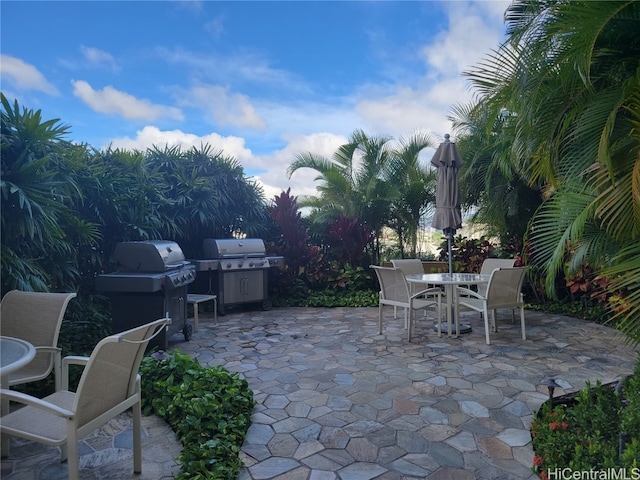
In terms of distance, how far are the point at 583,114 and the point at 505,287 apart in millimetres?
2357

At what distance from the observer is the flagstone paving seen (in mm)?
2082

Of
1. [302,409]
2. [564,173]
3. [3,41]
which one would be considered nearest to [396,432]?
[302,409]

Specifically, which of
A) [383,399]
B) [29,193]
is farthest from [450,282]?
[29,193]

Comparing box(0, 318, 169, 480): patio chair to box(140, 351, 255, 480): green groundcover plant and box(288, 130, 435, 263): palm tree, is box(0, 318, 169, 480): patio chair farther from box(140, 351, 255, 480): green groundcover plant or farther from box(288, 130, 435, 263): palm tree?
box(288, 130, 435, 263): palm tree

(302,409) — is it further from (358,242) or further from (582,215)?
(358,242)

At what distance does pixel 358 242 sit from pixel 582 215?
531cm

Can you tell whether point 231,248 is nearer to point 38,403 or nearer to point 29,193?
point 29,193

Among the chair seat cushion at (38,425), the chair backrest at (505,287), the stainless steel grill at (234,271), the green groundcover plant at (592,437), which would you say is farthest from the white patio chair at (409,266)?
the chair seat cushion at (38,425)

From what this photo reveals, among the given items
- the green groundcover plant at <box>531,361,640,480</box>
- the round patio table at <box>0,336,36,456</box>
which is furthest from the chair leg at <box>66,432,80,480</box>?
the green groundcover plant at <box>531,361,640,480</box>

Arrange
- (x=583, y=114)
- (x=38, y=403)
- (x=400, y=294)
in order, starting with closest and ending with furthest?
1. (x=38, y=403)
2. (x=583, y=114)
3. (x=400, y=294)

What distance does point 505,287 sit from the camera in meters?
4.47

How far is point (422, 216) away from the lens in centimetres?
838

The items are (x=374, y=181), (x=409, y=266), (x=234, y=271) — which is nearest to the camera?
(x=409, y=266)

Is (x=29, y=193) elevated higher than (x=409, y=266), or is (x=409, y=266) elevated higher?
(x=29, y=193)
